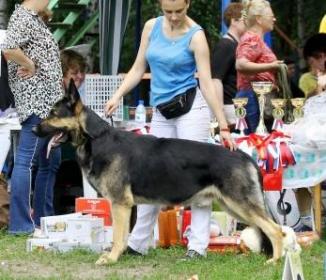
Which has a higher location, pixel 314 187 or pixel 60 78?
pixel 60 78

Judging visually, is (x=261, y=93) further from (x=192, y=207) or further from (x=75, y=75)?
(x=75, y=75)

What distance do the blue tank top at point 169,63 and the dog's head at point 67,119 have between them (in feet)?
1.75

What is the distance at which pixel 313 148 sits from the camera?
765 centimetres

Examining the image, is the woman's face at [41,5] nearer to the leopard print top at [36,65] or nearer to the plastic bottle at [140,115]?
the leopard print top at [36,65]

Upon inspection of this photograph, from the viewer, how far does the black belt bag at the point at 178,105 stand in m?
6.77

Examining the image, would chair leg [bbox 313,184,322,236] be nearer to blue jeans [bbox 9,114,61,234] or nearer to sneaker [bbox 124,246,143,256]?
sneaker [bbox 124,246,143,256]

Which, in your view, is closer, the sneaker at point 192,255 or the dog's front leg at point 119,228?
the dog's front leg at point 119,228

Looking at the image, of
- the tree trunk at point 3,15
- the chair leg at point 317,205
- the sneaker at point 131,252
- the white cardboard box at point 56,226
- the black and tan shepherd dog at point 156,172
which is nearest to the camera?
the black and tan shepherd dog at point 156,172

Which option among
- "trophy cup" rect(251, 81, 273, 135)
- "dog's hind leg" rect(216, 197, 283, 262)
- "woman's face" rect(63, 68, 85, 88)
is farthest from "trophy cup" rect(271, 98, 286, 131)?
"woman's face" rect(63, 68, 85, 88)

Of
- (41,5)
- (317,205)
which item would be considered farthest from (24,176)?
(317,205)

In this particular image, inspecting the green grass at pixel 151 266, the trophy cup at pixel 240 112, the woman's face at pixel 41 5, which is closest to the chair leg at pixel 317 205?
the green grass at pixel 151 266

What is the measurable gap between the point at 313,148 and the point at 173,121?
4.26 ft

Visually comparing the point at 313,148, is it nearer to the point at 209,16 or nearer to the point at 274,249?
the point at 274,249

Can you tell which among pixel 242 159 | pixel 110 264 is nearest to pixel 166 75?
pixel 242 159
